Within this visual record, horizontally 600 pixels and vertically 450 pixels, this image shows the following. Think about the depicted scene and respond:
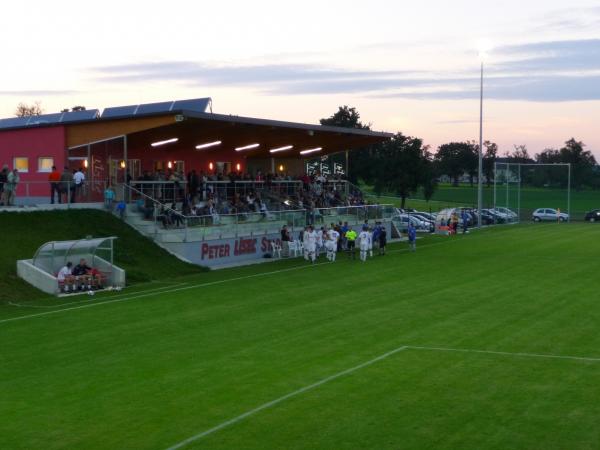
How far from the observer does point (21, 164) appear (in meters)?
41.8

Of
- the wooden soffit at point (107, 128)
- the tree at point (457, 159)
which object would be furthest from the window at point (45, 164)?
the tree at point (457, 159)

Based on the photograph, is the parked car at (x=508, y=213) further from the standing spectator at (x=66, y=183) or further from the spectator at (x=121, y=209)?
the standing spectator at (x=66, y=183)

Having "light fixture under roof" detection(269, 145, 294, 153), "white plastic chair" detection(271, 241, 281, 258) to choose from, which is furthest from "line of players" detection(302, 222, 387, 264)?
"light fixture under roof" detection(269, 145, 294, 153)

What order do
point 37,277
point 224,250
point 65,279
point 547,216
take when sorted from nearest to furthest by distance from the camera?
point 37,277 < point 65,279 < point 224,250 < point 547,216

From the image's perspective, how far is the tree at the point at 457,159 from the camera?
141m

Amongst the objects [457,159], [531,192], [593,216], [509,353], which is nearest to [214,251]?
[509,353]

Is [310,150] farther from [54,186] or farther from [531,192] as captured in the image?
[531,192]

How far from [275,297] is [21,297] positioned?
24.1ft

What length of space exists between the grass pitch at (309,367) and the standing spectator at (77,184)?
30.4 feet

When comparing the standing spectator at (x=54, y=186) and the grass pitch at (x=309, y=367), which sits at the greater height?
the standing spectator at (x=54, y=186)

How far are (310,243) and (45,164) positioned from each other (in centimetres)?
1318

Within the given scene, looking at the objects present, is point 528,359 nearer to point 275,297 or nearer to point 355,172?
point 275,297

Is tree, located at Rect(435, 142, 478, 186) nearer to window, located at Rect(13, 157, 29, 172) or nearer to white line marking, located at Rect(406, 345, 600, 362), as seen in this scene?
window, located at Rect(13, 157, 29, 172)

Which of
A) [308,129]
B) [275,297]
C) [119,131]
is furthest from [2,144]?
[275,297]
